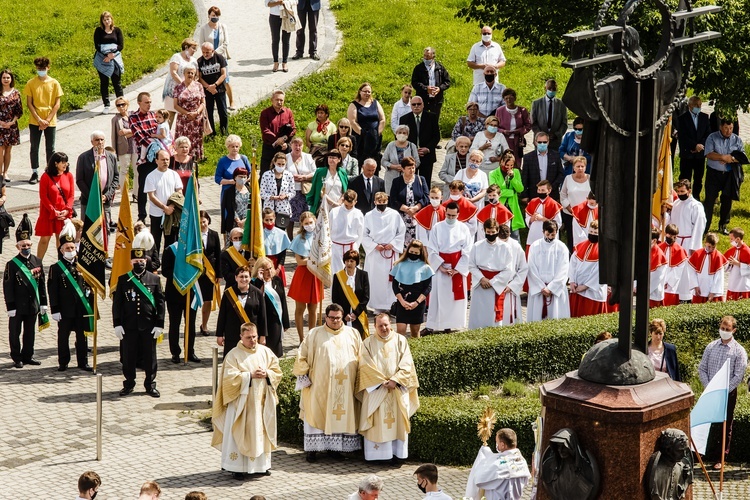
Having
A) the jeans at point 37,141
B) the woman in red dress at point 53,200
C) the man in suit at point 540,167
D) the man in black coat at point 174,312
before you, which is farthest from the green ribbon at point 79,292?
the man in suit at point 540,167

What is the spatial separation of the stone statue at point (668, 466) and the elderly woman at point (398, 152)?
1207cm

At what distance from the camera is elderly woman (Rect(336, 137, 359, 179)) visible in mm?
21584

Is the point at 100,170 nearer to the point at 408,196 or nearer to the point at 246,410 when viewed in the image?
the point at 408,196

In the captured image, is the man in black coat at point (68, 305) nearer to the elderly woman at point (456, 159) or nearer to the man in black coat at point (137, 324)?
the man in black coat at point (137, 324)

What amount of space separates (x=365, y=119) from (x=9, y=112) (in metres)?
5.72

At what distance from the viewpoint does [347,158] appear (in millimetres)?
21828

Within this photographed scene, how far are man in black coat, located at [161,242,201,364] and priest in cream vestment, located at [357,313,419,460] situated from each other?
10.7 ft

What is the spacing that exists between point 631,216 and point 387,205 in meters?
10.3

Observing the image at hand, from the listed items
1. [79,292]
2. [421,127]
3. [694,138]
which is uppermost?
[421,127]

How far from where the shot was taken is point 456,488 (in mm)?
15070

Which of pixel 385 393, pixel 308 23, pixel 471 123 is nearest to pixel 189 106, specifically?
pixel 471 123

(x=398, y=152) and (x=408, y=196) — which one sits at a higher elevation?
(x=398, y=152)

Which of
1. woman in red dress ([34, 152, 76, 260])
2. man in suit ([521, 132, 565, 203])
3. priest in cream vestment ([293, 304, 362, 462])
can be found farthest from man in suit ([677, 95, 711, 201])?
priest in cream vestment ([293, 304, 362, 462])

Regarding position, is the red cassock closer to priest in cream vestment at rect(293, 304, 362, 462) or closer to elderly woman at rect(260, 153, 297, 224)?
elderly woman at rect(260, 153, 297, 224)
